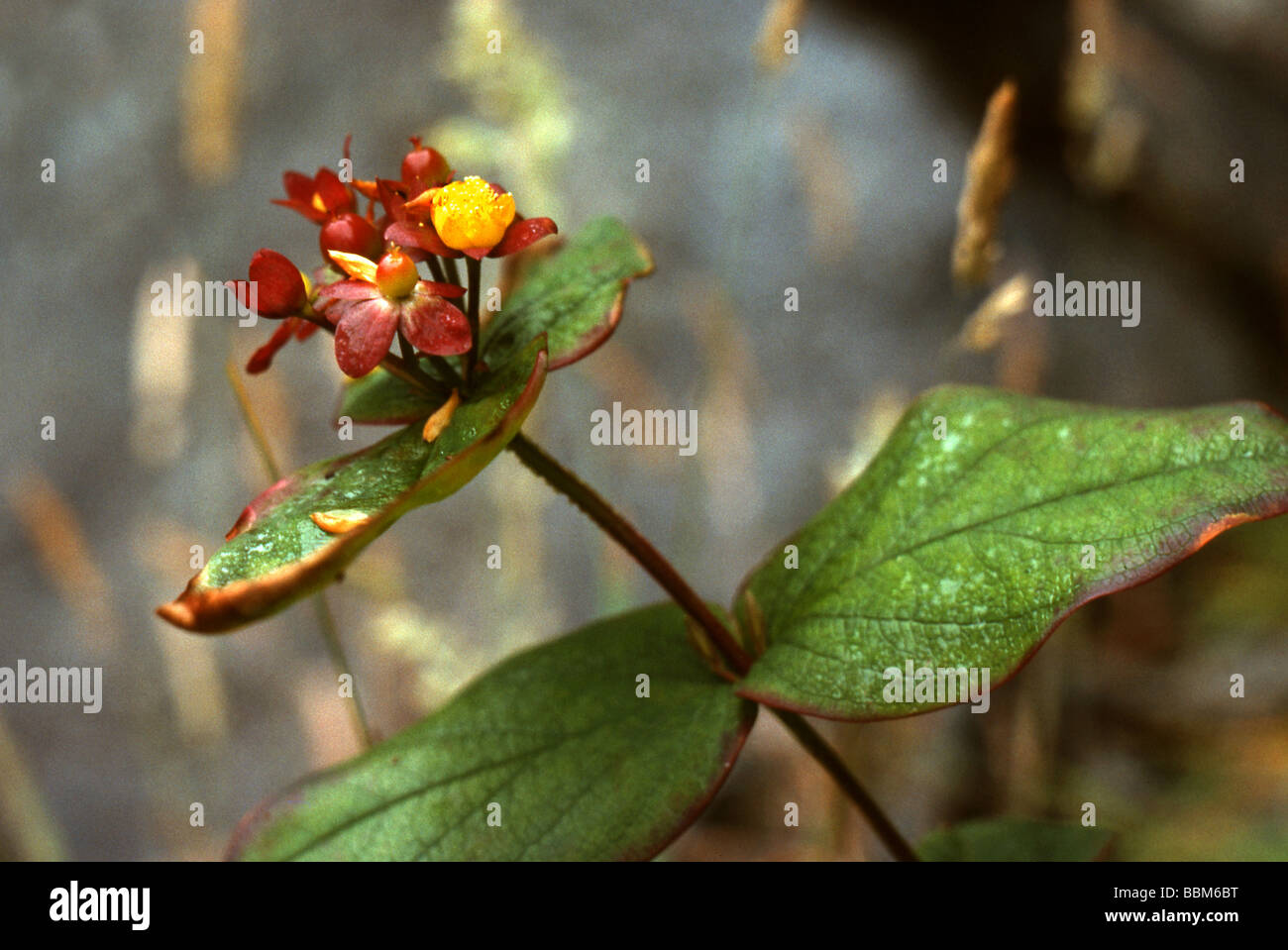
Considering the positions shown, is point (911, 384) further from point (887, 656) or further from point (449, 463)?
point (449, 463)

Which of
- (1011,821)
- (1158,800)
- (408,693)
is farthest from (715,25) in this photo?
(1011,821)

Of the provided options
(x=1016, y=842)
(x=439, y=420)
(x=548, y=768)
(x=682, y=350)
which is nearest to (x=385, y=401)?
(x=439, y=420)

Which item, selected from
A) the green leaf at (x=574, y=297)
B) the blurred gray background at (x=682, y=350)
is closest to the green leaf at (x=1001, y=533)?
the green leaf at (x=574, y=297)

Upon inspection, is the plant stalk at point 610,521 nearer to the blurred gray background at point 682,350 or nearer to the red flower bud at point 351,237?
the red flower bud at point 351,237

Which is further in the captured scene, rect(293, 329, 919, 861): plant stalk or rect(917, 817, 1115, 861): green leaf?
rect(917, 817, 1115, 861): green leaf

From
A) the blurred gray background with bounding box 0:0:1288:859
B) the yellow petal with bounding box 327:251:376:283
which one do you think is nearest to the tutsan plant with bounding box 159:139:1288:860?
A: the yellow petal with bounding box 327:251:376:283

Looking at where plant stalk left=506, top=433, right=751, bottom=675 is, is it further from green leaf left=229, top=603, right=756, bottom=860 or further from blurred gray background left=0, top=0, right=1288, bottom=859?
blurred gray background left=0, top=0, right=1288, bottom=859

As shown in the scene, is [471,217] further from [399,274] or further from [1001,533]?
[1001,533]
